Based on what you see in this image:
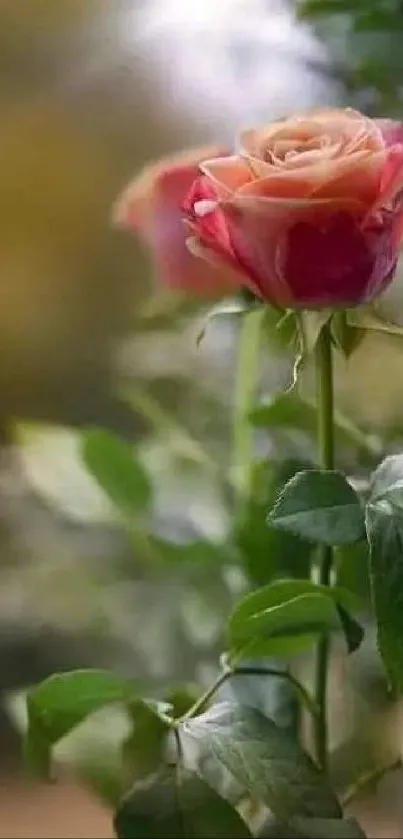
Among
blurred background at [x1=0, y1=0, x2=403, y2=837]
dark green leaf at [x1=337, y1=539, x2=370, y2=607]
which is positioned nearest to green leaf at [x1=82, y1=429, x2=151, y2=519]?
blurred background at [x1=0, y1=0, x2=403, y2=837]

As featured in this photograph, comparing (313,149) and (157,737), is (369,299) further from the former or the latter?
(157,737)

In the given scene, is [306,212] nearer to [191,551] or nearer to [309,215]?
[309,215]

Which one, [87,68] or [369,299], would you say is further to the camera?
[87,68]

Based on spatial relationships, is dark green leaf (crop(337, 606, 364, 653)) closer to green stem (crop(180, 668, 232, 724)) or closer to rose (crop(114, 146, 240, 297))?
green stem (crop(180, 668, 232, 724))

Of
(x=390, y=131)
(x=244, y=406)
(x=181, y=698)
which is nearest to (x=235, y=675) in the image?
(x=181, y=698)

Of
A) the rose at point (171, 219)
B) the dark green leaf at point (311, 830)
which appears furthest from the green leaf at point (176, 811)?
the rose at point (171, 219)

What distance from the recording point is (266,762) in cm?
51

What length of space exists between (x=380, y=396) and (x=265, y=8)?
0.79 ft

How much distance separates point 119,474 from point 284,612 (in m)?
0.13

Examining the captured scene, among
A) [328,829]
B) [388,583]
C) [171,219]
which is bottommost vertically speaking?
[328,829]

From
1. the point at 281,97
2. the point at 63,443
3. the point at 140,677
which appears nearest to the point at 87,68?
the point at 281,97

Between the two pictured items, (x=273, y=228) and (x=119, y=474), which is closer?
(x=273, y=228)

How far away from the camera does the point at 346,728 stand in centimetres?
61

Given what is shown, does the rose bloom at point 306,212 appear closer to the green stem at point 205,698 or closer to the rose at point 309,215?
the rose at point 309,215
